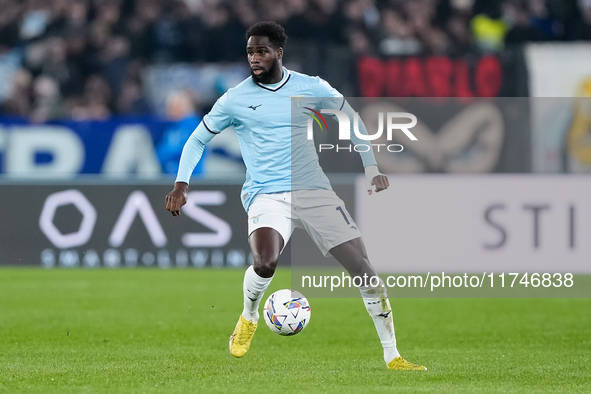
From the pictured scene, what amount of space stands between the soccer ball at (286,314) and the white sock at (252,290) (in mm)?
109

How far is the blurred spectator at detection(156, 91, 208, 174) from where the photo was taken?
15.3 metres

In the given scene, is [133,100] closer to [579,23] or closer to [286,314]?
[579,23]

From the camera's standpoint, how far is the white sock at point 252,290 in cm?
757

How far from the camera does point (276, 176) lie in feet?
25.2

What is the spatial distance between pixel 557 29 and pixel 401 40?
2641mm

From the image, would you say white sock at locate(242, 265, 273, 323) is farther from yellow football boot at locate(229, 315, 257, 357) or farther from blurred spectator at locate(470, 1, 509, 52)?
blurred spectator at locate(470, 1, 509, 52)

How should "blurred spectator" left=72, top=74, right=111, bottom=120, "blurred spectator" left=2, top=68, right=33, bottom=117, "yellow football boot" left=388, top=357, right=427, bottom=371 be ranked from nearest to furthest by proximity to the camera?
"yellow football boot" left=388, top=357, right=427, bottom=371 → "blurred spectator" left=72, top=74, right=111, bottom=120 → "blurred spectator" left=2, top=68, right=33, bottom=117

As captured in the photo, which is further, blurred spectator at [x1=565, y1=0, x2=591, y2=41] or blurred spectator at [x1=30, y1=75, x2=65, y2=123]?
blurred spectator at [x1=565, y1=0, x2=591, y2=41]

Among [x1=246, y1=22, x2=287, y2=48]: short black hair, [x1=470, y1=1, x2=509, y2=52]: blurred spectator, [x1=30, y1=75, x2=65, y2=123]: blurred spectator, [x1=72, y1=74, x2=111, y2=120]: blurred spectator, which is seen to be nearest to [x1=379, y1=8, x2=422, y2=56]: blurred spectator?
[x1=470, y1=1, x2=509, y2=52]: blurred spectator

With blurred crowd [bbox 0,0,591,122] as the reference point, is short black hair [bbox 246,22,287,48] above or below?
above

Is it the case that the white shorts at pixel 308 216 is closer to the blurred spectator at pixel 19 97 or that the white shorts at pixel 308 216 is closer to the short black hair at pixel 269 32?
the short black hair at pixel 269 32

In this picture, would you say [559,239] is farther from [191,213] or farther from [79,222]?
[79,222]

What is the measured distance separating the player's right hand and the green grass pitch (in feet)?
3.27

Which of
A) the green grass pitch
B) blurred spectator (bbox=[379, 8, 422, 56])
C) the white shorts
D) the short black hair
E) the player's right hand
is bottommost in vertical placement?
the green grass pitch
